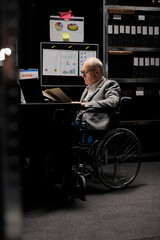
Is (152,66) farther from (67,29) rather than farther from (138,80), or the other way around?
(67,29)

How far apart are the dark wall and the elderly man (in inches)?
44.0

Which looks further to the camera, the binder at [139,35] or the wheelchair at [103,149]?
the binder at [139,35]

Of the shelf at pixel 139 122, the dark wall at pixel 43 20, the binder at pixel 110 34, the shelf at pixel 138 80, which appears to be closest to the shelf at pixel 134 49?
the binder at pixel 110 34

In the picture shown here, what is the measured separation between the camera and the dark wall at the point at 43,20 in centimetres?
375

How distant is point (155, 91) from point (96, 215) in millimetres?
2308

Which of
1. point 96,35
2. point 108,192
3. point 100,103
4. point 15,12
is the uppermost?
point 96,35

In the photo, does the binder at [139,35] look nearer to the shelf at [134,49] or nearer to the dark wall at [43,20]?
the shelf at [134,49]

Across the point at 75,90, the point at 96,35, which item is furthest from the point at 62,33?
the point at 75,90

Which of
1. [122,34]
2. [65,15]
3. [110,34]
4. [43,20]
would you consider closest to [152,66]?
[122,34]

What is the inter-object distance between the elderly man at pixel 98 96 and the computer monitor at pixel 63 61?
36.7 inches

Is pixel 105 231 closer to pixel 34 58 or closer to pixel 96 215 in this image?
pixel 96 215

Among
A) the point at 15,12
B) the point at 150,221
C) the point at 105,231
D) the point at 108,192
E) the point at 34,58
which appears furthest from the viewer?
the point at 34,58

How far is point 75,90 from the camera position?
3.91 m

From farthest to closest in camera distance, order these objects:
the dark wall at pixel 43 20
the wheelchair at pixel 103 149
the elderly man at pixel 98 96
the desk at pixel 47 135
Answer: the dark wall at pixel 43 20
the elderly man at pixel 98 96
the wheelchair at pixel 103 149
the desk at pixel 47 135
